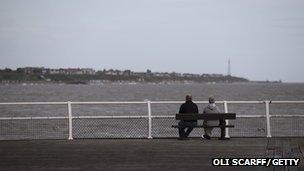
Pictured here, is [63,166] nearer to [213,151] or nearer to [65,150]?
[65,150]

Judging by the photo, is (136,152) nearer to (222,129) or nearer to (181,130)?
(181,130)

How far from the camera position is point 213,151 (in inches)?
556

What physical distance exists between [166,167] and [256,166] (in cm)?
177

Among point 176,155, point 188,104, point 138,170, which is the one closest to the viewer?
point 138,170

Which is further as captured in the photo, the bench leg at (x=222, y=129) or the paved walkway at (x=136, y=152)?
the bench leg at (x=222, y=129)

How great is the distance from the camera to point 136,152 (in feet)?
45.9

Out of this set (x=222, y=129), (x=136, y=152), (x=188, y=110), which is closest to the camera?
(x=136, y=152)

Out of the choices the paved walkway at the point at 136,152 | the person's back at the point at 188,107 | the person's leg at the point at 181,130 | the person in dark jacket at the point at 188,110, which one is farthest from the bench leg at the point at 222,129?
the person's leg at the point at 181,130

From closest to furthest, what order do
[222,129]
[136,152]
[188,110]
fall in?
[136,152] → [222,129] → [188,110]

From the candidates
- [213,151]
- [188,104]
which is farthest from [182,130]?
[213,151]

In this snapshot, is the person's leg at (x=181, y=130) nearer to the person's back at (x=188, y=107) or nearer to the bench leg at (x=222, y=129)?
the person's back at (x=188, y=107)

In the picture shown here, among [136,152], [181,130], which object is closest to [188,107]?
[181,130]

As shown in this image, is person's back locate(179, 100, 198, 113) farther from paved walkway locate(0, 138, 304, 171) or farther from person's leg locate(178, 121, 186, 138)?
paved walkway locate(0, 138, 304, 171)

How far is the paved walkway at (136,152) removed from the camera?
1200 centimetres
